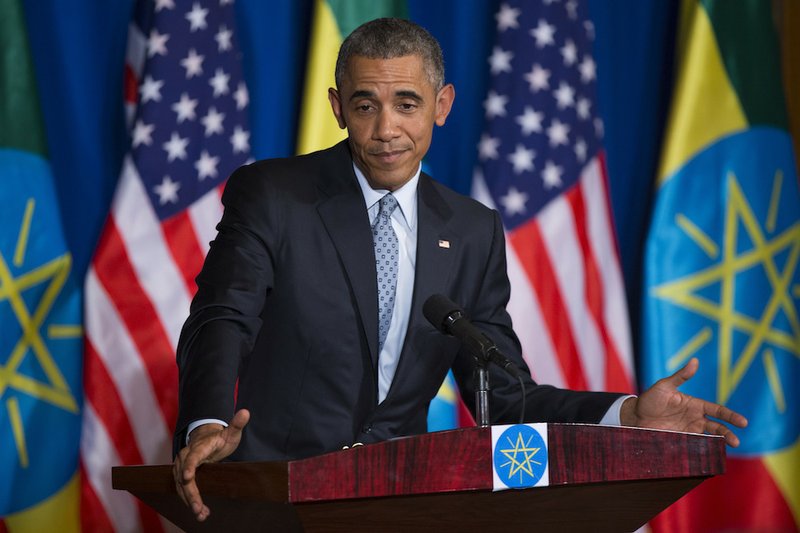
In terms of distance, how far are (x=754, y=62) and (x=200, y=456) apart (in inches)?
127

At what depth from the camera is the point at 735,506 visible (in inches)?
152

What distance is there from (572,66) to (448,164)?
2.00 ft

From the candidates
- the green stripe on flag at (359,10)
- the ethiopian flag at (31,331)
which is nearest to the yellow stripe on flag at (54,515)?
the ethiopian flag at (31,331)

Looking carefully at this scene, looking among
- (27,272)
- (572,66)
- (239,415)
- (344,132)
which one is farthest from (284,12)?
(239,415)

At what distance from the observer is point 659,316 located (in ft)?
12.7

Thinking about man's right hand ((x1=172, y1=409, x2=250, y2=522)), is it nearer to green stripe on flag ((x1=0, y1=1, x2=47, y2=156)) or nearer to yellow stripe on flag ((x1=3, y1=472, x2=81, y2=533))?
yellow stripe on flag ((x1=3, y1=472, x2=81, y2=533))

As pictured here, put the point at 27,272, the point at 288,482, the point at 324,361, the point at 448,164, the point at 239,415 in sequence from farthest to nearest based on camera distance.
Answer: the point at 448,164
the point at 27,272
the point at 324,361
the point at 239,415
the point at 288,482

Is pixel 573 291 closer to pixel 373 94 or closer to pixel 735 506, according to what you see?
pixel 735 506

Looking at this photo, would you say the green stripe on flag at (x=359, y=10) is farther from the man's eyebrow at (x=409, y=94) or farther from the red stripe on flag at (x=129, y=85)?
the man's eyebrow at (x=409, y=94)

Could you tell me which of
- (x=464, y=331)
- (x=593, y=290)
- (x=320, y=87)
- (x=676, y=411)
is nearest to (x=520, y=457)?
(x=464, y=331)

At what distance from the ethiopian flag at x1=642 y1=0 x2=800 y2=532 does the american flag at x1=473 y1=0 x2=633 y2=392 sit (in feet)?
0.79

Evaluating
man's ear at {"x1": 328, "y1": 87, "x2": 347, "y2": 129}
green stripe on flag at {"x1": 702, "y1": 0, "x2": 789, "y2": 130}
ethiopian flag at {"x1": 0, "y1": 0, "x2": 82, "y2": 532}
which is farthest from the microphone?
green stripe on flag at {"x1": 702, "y1": 0, "x2": 789, "y2": 130}

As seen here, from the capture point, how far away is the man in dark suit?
2.05 m

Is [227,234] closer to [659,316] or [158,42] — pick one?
[158,42]
